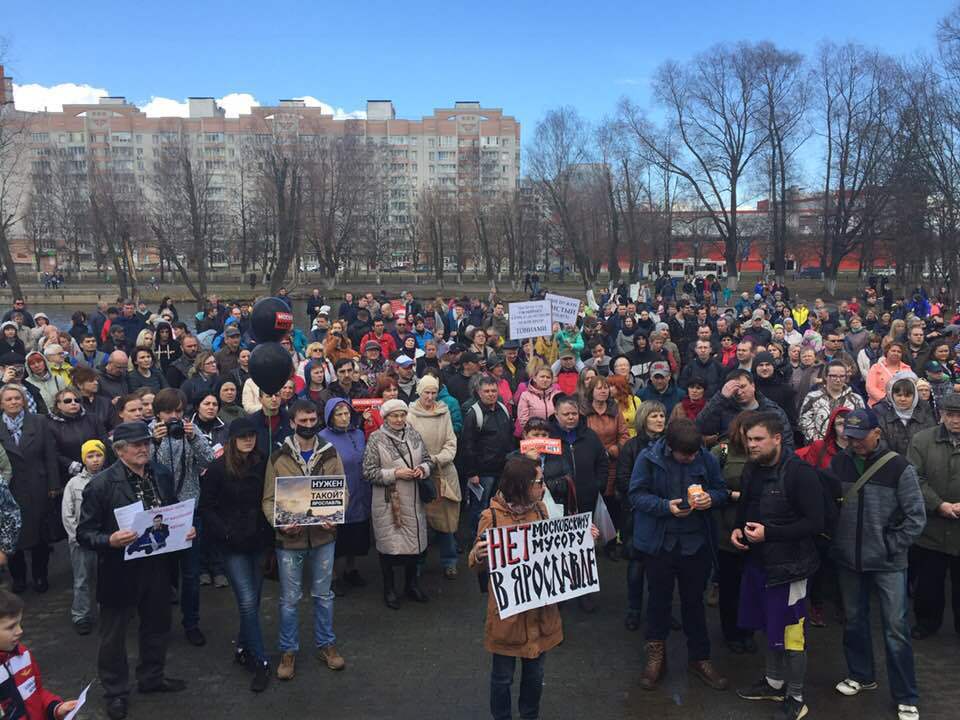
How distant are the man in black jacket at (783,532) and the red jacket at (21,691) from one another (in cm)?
376

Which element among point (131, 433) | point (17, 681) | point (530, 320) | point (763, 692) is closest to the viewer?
point (17, 681)

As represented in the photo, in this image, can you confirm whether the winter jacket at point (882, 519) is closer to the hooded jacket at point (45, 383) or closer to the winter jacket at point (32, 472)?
the winter jacket at point (32, 472)

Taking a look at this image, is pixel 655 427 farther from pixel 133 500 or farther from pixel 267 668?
pixel 133 500

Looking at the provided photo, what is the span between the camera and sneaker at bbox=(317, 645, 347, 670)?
5059 millimetres

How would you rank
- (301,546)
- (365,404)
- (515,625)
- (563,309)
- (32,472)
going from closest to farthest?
Result: (515,625) → (301,546) → (32,472) → (365,404) → (563,309)

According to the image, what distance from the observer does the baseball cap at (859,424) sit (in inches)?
180

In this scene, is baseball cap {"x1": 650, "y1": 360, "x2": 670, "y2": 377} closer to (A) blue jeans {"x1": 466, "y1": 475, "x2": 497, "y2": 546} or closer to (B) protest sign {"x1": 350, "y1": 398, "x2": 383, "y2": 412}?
(A) blue jeans {"x1": 466, "y1": 475, "x2": 497, "y2": 546}

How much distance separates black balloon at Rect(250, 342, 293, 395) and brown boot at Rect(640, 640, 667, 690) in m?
3.60

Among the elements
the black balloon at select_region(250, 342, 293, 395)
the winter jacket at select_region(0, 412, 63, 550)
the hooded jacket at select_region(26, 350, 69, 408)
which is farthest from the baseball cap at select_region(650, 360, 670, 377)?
the hooded jacket at select_region(26, 350, 69, 408)

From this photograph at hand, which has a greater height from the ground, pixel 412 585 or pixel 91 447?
pixel 91 447

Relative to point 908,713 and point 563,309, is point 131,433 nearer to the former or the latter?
point 908,713

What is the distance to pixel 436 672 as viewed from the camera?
5043 mm

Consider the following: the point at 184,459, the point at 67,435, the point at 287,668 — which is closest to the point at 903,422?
the point at 287,668

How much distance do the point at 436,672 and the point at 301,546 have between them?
1.29 meters
